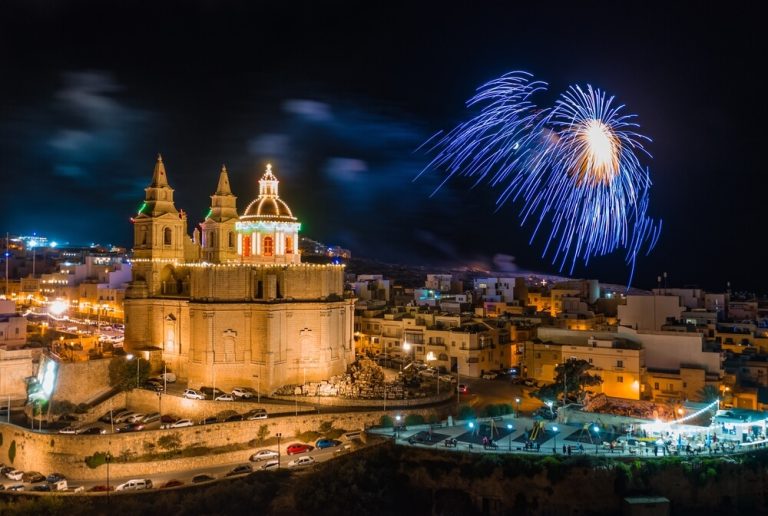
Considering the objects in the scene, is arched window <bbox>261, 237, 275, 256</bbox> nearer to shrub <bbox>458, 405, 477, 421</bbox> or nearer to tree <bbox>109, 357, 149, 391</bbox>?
tree <bbox>109, 357, 149, 391</bbox>

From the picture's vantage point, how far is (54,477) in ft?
Result: 99.4

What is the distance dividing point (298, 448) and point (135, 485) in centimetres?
712

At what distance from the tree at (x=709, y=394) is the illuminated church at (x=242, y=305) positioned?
775 inches

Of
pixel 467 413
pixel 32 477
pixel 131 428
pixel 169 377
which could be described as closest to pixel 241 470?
Result: pixel 131 428

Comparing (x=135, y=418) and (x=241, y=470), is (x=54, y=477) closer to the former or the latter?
(x=135, y=418)

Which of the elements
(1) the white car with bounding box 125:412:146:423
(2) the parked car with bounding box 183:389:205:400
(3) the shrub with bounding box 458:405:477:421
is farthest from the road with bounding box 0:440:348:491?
(3) the shrub with bounding box 458:405:477:421

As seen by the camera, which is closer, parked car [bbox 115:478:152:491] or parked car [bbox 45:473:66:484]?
parked car [bbox 115:478:152:491]

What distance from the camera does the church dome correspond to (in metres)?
42.4

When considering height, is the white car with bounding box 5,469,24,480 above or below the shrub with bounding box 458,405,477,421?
below

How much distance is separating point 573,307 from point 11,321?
134 feet

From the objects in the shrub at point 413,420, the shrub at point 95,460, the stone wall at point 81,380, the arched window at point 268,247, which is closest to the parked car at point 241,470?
the shrub at point 95,460

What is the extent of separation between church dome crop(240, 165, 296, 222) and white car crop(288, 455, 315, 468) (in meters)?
16.0

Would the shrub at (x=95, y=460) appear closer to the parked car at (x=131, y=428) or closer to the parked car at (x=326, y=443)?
the parked car at (x=131, y=428)

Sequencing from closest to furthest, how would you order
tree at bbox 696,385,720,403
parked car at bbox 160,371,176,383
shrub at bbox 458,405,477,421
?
shrub at bbox 458,405,477,421
tree at bbox 696,385,720,403
parked car at bbox 160,371,176,383
